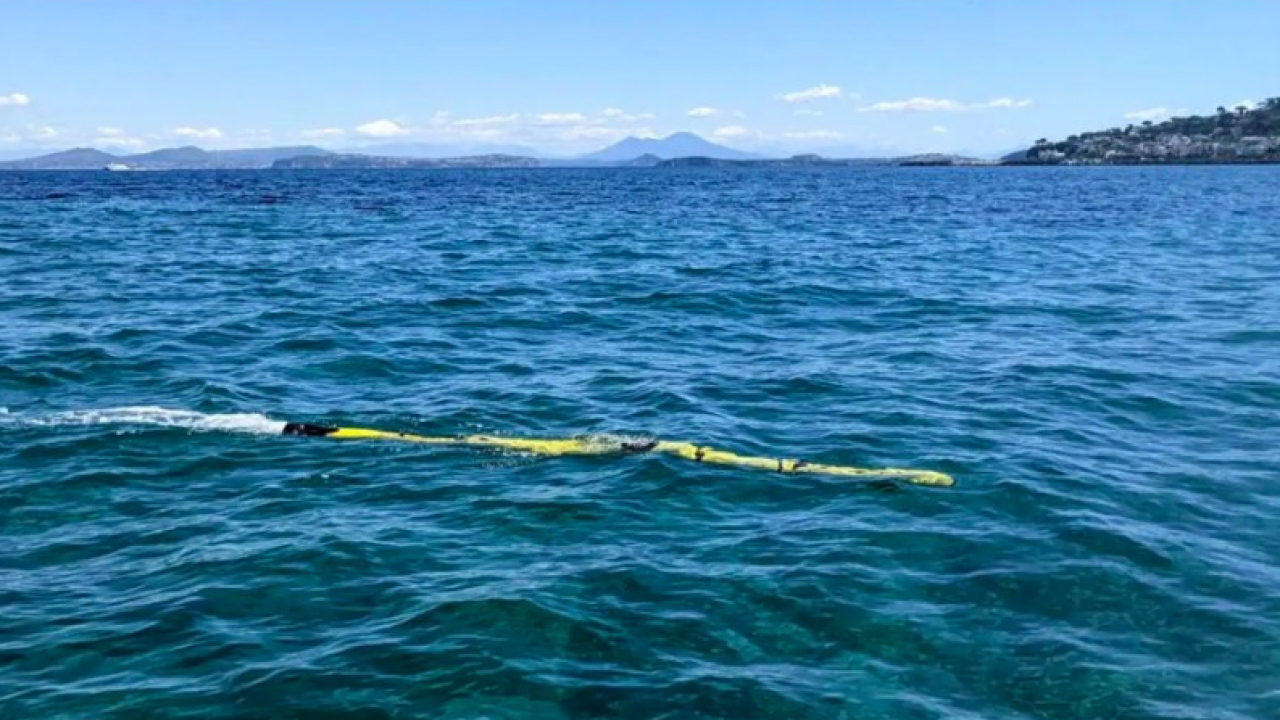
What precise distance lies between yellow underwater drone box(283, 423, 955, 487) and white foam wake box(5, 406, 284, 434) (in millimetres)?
536

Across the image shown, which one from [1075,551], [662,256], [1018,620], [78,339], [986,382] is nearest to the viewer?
[1018,620]

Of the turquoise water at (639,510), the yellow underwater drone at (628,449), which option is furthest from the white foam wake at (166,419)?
the yellow underwater drone at (628,449)

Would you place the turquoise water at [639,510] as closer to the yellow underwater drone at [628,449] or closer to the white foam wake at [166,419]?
the white foam wake at [166,419]

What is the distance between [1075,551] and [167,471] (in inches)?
428

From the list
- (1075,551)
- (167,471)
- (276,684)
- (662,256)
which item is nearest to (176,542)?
(167,471)

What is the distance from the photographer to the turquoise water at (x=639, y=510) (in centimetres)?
794

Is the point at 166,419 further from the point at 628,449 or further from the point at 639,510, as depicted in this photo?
the point at 639,510

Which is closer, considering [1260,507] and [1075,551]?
[1075,551]

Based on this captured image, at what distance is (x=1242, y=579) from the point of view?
9.66m

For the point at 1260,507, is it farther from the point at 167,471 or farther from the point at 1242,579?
the point at 167,471

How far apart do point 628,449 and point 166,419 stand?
22.9 ft

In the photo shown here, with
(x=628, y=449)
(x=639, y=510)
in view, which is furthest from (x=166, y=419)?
(x=639, y=510)

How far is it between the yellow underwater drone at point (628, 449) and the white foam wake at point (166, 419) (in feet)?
1.76

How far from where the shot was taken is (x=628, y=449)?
542 inches
